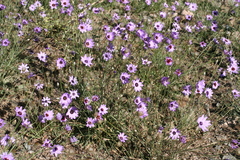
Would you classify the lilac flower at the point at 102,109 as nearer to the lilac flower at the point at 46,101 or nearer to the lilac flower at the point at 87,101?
the lilac flower at the point at 87,101

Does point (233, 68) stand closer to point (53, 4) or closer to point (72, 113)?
point (72, 113)

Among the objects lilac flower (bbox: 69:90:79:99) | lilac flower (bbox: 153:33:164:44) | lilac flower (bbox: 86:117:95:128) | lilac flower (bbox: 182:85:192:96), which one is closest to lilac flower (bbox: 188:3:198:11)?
lilac flower (bbox: 153:33:164:44)

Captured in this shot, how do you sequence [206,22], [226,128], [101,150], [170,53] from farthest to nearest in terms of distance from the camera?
[206,22], [170,53], [226,128], [101,150]

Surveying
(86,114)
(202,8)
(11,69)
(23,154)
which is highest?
(202,8)

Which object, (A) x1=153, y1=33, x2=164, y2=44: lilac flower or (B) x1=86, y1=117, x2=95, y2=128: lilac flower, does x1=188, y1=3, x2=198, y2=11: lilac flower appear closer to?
(A) x1=153, y1=33, x2=164, y2=44: lilac flower

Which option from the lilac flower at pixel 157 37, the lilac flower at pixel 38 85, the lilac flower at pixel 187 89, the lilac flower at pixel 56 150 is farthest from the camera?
the lilac flower at pixel 157 37

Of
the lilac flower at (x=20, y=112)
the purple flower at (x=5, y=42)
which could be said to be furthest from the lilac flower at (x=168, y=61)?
the purple flower at (x=5, y=42)

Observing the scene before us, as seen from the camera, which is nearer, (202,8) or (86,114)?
(86,114)

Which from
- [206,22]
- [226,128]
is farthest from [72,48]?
[206,22]

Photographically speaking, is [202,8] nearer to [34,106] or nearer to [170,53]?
[170,53]
